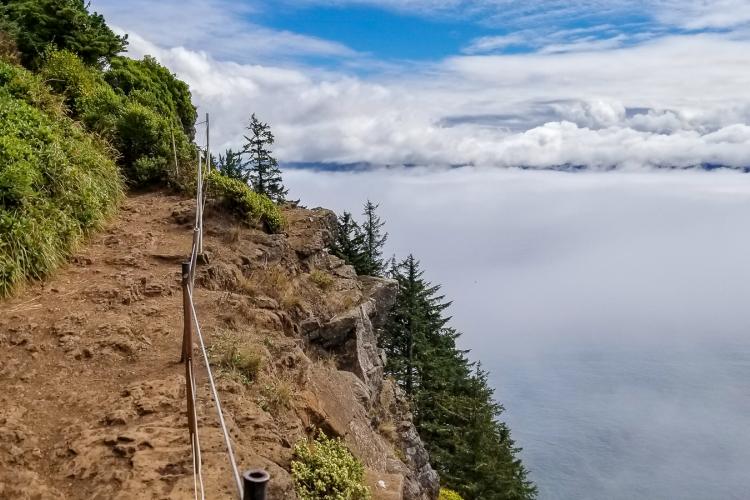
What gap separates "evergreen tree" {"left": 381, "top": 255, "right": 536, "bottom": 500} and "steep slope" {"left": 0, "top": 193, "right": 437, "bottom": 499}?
15.5 m

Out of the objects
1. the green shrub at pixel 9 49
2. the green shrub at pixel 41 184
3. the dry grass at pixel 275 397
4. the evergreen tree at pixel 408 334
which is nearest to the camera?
the dry grass at pixel 275 397

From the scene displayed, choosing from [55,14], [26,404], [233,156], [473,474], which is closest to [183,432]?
[26,404]

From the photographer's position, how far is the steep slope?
18.7 feet

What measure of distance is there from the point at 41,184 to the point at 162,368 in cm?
622

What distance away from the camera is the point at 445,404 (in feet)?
103

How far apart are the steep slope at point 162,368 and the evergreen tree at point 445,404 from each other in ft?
50.8

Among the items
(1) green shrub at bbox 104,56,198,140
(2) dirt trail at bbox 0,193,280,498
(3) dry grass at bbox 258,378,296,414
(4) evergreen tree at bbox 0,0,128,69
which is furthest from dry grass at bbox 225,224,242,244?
(4) evergreen tree at bbox 0,0,128,69

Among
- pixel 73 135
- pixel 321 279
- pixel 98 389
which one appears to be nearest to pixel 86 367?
pixel 98 389

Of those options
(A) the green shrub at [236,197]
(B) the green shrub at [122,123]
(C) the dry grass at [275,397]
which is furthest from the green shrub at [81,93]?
(C) the dry grass at [275,397]

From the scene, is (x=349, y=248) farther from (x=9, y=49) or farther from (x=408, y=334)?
(x=9, y=49)

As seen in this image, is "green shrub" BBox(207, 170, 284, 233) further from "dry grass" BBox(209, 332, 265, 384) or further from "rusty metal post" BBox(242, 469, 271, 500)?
"rusty metal post" BBox(242, 469, 271, 500)

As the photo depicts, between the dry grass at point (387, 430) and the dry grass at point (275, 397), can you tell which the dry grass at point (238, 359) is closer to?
the dry grass at point (275, 397)

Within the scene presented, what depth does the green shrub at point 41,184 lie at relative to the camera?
962cm

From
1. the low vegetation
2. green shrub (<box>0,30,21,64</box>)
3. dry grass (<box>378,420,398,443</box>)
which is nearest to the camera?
the low vegetation
